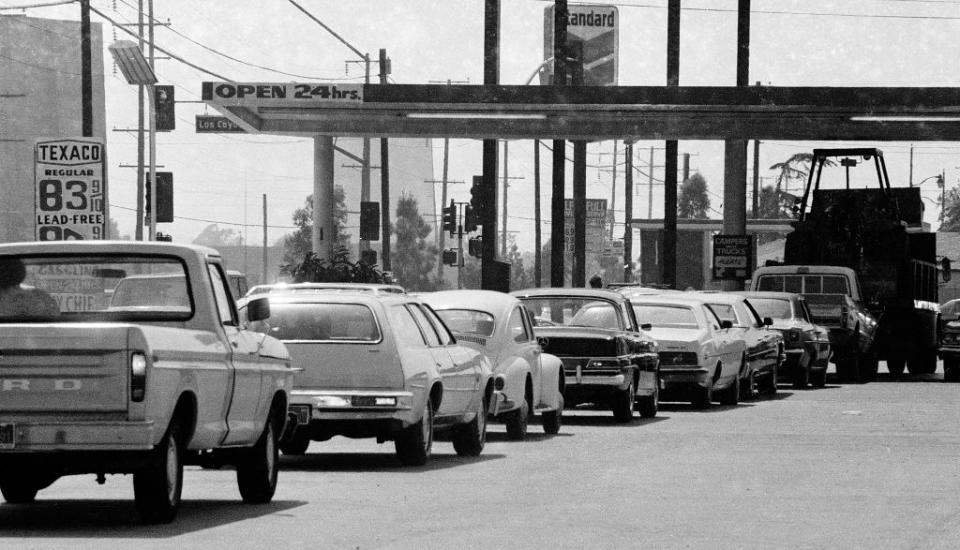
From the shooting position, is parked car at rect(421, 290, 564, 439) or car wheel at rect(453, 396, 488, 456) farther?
parked car at rect(421, 290, 564, 439)

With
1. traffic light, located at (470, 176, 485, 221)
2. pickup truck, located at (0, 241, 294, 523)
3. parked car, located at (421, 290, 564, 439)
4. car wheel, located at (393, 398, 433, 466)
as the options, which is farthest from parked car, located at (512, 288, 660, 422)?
traffic light, located at (470, 176, 485, 221)

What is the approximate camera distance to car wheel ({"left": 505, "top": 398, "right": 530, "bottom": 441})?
67.5 feet

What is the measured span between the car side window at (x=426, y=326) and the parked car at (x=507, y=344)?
1.70 m

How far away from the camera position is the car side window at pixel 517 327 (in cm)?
2038

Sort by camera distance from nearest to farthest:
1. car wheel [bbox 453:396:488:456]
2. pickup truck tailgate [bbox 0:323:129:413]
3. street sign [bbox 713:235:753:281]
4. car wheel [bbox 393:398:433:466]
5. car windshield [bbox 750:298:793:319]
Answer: pickup truck tailgate [bbox 0:323:129:413] < car wheel [bbox 393:398:433:466] < car wheel [bbox 453:396:488:456] < car windshield [bbox 750:298:793:319] < street sign [bbox 713:235:753:281]

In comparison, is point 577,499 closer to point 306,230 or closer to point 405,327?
point 405,327

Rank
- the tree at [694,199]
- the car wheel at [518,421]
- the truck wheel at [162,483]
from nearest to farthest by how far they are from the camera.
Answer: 1. the truck wheel at [162,483]
2. the car wheel at [518,421]
3. the tree at [694,199]

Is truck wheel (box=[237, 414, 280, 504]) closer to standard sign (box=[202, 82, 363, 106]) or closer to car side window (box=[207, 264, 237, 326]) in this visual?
car side window (box=[207, 264, 237, 326])

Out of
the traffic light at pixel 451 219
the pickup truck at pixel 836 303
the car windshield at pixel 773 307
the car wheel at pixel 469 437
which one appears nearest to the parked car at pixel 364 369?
the car wheel at pixel 469 437

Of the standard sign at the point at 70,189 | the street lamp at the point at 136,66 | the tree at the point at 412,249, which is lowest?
the tree at the point at 412,249

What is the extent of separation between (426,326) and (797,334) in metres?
17.5

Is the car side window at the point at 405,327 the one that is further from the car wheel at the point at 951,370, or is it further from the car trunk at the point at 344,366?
the car wheel at the point at 951,370

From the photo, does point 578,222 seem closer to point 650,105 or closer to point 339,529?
point 650,105

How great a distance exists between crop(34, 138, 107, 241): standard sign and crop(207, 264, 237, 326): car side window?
10.9 m
